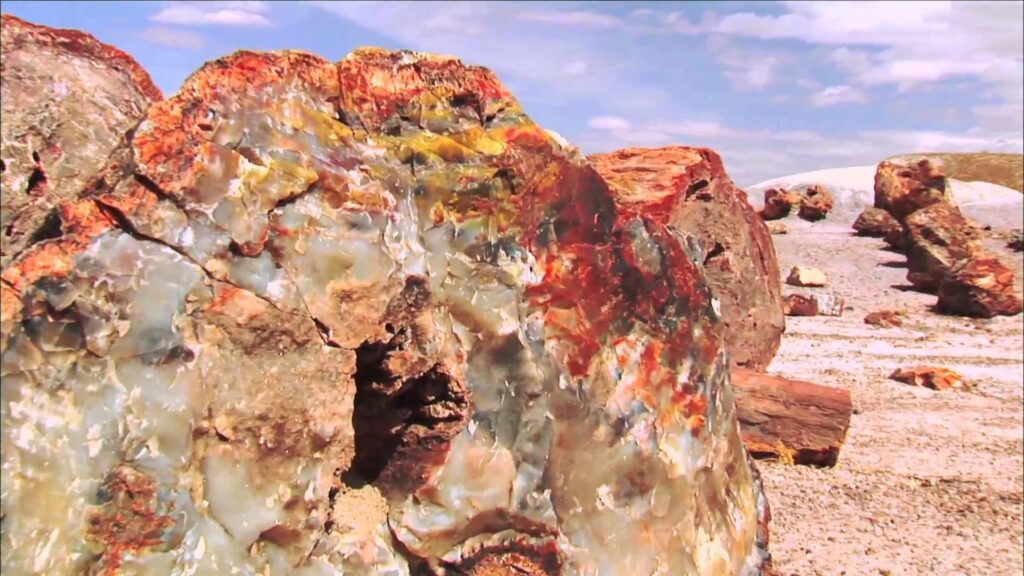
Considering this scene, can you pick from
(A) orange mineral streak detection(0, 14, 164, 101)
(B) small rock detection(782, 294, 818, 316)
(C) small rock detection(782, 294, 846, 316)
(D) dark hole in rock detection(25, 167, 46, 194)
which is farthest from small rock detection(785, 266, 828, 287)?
(D) dark hole in rock detection(25, 167, 46, 194)

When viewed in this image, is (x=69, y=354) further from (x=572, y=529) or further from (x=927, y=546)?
(x=927, y=546)

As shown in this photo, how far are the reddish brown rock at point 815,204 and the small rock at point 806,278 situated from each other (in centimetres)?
511

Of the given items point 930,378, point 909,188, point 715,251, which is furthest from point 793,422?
point 909,188

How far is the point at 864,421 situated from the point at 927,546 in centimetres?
229

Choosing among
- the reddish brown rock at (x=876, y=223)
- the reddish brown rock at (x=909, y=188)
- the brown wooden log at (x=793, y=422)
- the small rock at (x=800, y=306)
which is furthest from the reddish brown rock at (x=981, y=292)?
the brown wooden log at (x=793, y=422)

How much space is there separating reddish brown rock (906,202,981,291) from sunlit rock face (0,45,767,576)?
36.1 ft

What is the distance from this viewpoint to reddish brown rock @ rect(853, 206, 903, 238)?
52.9 ft

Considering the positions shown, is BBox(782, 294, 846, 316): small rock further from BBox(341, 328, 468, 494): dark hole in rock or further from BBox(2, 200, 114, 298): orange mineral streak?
BBox(2, 200, 114, 298): orange mineral streak

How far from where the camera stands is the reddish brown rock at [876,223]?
16.1 metres

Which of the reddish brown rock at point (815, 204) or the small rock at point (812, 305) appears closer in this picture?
the small rock at point (812, 305)

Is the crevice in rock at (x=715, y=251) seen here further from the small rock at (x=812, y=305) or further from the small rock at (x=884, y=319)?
the small rock at (x=884, y=319)

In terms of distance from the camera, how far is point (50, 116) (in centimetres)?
241

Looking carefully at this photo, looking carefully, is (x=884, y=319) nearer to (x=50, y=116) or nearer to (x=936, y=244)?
(x=936, y=244)

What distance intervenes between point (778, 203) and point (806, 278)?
5345 millimetres
